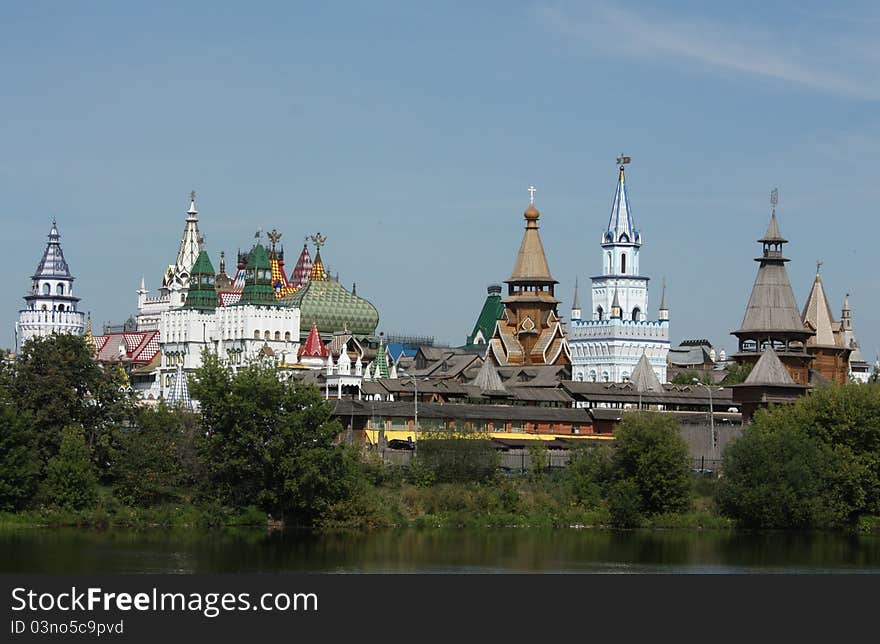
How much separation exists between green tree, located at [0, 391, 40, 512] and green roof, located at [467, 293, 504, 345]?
77863 mm

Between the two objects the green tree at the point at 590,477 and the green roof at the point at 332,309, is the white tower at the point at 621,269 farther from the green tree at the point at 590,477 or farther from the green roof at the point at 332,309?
the green tree at the point at 590,477

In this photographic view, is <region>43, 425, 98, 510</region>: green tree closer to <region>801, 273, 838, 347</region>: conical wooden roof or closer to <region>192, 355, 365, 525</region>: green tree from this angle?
<region>192, 355, 365, 525</region>: green tree

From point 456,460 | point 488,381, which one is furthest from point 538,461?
point 488,381

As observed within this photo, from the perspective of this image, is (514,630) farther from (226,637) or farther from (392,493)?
(392,493)

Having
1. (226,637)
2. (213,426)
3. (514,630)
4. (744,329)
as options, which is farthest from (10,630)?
(744,329)

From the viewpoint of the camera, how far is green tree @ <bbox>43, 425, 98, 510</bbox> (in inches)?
2527

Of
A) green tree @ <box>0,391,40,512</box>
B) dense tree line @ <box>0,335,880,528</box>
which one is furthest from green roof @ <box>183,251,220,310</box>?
green tree @ <box>0,391,40,512</box>

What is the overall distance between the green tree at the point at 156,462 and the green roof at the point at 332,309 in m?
50.2

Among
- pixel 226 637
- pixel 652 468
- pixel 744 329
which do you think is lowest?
pixel 226 637

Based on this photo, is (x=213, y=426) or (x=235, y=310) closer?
(x=213, y=426)

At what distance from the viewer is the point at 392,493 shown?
6931 centimetres

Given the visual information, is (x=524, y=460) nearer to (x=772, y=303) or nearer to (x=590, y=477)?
(x=590, y=477)

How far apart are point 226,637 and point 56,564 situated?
13426mm

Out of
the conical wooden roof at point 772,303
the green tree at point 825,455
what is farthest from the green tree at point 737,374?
the green tree at point 825,455
